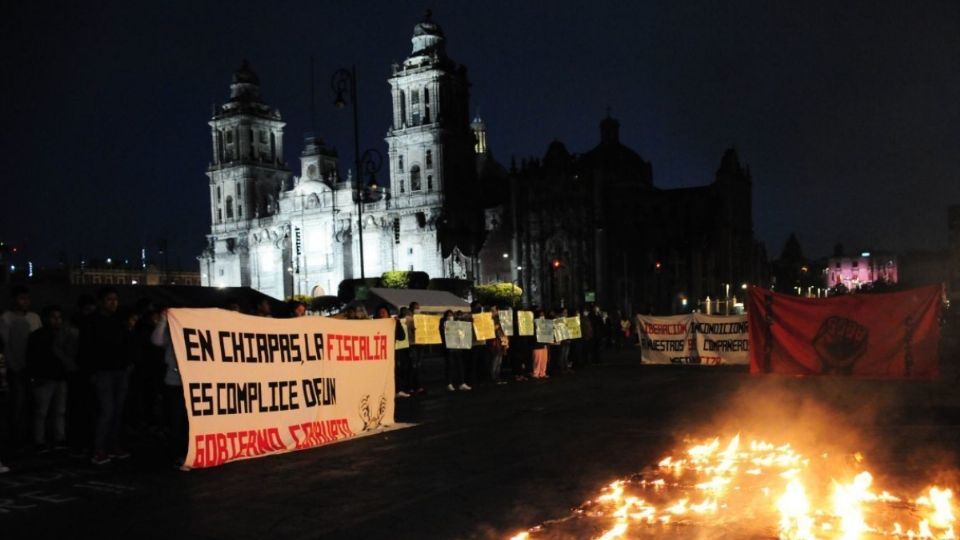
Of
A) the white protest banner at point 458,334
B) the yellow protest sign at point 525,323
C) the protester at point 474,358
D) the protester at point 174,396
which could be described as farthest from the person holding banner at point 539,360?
the protester at point 174,396

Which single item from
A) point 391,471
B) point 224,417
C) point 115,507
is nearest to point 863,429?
point 391,471

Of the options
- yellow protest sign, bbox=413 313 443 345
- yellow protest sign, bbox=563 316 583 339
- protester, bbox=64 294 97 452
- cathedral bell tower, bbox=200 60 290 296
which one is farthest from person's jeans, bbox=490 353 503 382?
cathedral bell tower, bbox=200 60 290 296

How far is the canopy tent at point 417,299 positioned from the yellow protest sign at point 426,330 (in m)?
10.3

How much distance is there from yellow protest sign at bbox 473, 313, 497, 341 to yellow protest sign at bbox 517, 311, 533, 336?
136cm

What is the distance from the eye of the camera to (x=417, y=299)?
3462 cm

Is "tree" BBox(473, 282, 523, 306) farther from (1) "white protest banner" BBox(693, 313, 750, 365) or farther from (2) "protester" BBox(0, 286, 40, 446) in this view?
(2) "protester" BBox(0, 286, 40, 446)

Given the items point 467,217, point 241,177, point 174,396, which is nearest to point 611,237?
point 467,217

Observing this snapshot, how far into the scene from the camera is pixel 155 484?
9.41 m

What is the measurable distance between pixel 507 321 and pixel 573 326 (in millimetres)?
2940

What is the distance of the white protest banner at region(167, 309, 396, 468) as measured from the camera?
33.9ft

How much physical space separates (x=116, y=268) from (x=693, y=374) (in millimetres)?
158768

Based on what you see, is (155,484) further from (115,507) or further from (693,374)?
(693,374)

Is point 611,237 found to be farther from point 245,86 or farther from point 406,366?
point 406,366

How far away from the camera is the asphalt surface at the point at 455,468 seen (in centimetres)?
759
